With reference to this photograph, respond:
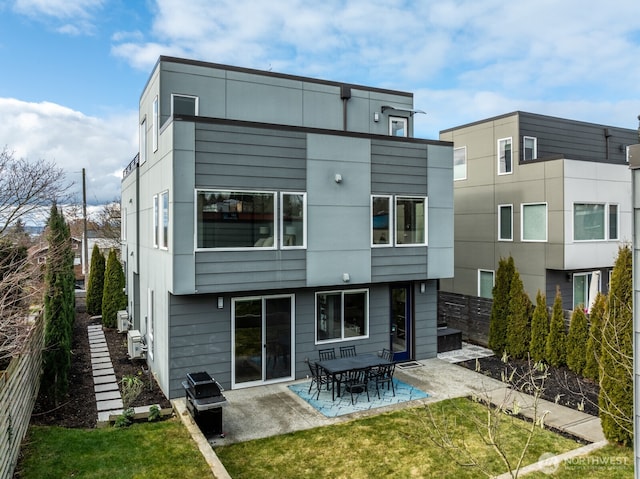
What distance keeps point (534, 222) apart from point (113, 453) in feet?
44.9

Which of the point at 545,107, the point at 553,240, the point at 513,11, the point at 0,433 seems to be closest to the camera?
the point at 0,433

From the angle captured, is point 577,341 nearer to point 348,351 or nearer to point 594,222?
point 594,222

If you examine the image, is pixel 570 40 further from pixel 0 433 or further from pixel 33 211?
pixel 33 211

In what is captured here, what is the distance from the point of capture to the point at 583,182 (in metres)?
14.0

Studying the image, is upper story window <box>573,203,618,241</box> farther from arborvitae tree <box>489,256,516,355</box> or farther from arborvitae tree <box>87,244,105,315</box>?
arborvitae tree <box>87,244,105,315</box>

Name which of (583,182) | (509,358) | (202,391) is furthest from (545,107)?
(202,391)

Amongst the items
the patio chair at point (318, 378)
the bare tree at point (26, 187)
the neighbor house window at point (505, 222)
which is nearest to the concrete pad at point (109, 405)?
the patio chair at point (318, 378)

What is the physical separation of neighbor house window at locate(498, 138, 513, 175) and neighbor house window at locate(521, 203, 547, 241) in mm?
1603

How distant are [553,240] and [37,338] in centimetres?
1448

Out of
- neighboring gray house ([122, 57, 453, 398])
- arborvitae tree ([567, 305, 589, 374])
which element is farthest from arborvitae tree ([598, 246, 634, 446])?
neighboring gray house ([122, 57, 453, 398])

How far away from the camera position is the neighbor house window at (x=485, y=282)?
16219 millimetres

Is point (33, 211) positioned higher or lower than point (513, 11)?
lower

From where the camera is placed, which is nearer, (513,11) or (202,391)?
(202,391)

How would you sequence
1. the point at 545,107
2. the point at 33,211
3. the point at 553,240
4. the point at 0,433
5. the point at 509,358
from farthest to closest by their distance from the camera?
the point at 545,107 → the point at 33,211 → the point at 553,240 → the point at 509,358 → the point at 0,433
